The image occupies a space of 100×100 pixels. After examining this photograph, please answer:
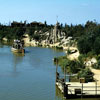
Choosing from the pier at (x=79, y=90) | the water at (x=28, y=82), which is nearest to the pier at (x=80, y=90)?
the pier at (x=79, y=90)

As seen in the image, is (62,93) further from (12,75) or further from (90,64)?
(90,64)

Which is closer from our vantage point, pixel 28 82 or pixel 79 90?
pixel 79 90

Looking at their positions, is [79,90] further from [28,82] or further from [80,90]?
[28,82]

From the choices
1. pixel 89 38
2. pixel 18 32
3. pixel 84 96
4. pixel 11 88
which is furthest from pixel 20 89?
pixel 18 32

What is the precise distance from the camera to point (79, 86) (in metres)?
30.2

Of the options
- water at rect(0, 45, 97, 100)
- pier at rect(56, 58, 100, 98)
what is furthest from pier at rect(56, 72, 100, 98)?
water at rect(0, 45, 97, 100)

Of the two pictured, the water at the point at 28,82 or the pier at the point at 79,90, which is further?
the water at the point at 28,82

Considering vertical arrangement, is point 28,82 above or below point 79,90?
below

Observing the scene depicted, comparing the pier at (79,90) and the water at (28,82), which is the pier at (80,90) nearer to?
the pier at (79,90)

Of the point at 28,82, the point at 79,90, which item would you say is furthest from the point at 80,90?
the point at 28,82

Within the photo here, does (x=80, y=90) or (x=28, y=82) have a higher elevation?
(x=80, y=90)

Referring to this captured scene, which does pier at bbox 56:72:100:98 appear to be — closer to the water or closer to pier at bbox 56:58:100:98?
pier at bbox 56:58:100:98

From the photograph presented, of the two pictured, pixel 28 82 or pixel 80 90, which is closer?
pixel 80 90

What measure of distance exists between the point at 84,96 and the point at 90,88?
6.77ft
